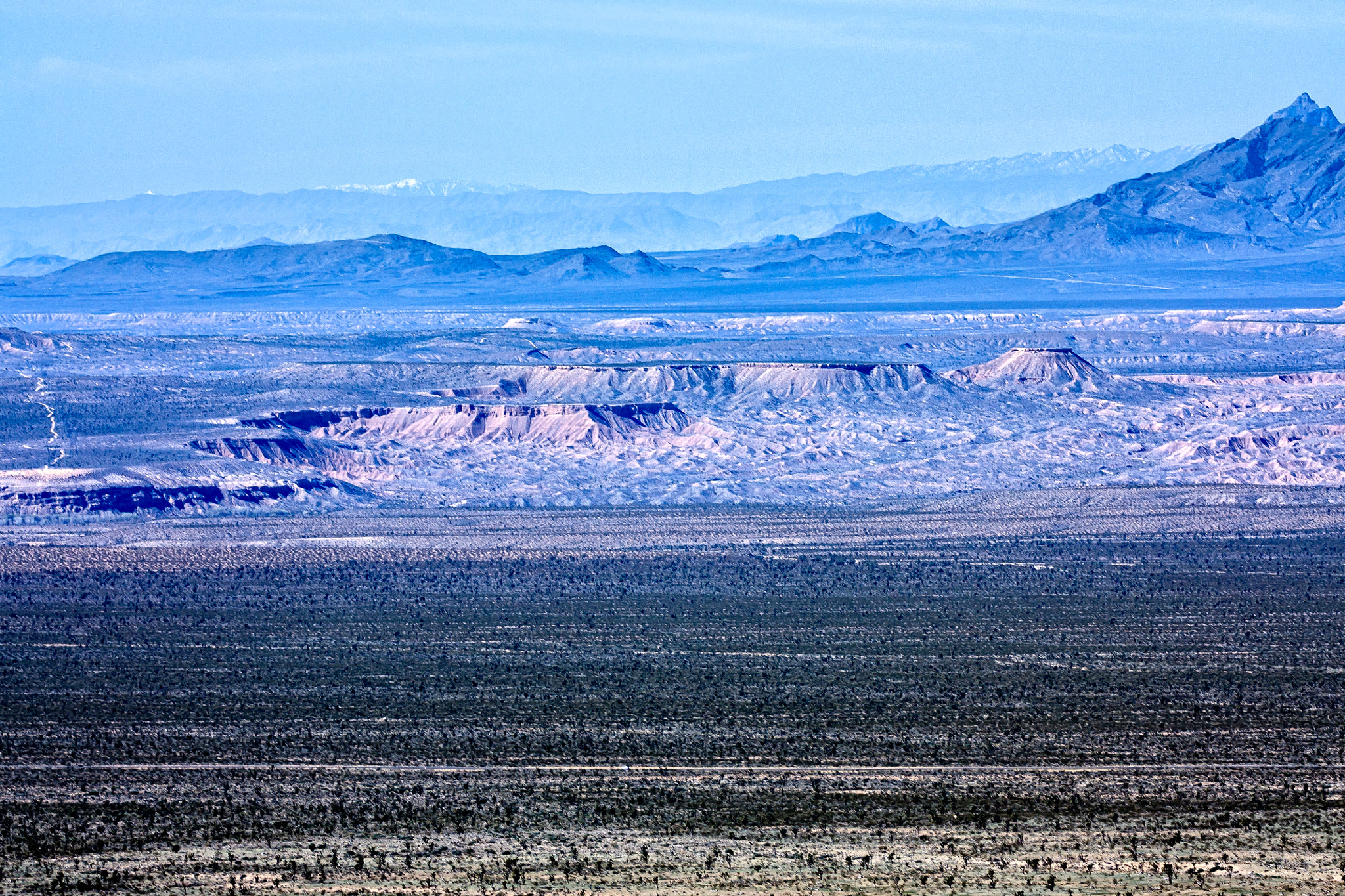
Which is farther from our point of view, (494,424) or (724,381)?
(724,381)

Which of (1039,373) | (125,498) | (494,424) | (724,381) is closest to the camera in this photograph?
(125,498)

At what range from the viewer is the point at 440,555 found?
46.4 metres

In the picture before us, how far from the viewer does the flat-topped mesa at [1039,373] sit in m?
86.1

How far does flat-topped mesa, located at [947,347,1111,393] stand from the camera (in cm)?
8612

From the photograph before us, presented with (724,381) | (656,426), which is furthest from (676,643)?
(724,381)

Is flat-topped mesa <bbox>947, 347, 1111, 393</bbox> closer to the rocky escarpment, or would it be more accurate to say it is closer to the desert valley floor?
the desert valley floor

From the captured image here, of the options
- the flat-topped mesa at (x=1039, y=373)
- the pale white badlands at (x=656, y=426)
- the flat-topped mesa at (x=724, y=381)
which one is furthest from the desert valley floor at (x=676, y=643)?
the flat-topped mesa at (x=1039, y=373)

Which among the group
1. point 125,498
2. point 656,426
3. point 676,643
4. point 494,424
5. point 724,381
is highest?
point 724,381

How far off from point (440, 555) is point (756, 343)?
234 feet

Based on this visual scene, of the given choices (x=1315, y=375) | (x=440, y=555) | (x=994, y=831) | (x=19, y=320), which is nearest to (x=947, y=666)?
(x=994, y=831)

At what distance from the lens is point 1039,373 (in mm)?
87375

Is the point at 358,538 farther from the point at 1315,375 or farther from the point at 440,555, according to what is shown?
the point at 1315,375

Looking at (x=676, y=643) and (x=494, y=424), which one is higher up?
(x=494, y=424)

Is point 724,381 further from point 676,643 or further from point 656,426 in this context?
point 676,643
